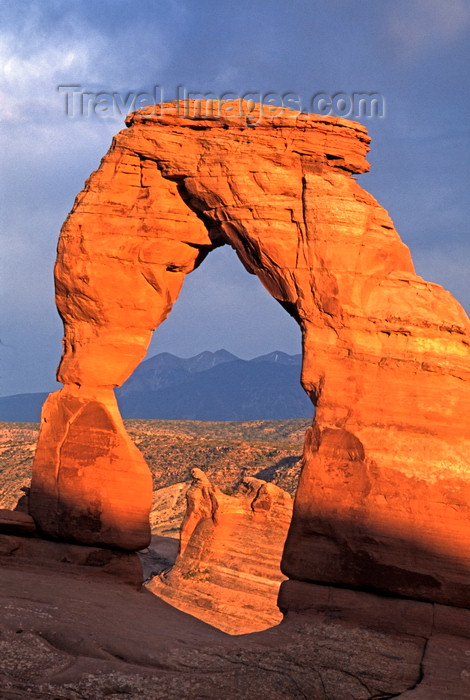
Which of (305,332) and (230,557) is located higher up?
(305,332)

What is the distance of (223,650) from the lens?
444 inches

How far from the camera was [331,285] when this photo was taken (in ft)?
46.6

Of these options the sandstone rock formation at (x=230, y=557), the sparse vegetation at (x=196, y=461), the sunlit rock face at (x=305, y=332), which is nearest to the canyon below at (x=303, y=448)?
the sunlit rock face at (x=305, y=332)

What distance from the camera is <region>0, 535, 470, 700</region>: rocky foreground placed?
948 cm

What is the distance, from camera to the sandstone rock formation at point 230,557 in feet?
78.8

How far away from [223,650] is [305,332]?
5.66 meters

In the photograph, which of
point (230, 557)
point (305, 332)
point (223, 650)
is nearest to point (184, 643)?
point (223, 650)

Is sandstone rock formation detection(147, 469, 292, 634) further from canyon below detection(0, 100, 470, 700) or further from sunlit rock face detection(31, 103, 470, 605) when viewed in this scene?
sunlit rock face detection(31, 103, 470, 605)

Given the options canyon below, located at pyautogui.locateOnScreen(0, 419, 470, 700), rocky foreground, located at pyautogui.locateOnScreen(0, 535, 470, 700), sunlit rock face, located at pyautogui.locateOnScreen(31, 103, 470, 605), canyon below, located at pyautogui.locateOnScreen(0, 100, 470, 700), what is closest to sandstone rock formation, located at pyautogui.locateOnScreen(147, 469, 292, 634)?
canyon below, located at pyautogui.locateOnScreen(0, 419, 470, 700)

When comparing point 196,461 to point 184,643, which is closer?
point 184,643

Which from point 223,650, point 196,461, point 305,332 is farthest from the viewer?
point 196,461

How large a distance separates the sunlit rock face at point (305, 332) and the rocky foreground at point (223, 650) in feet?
1.82

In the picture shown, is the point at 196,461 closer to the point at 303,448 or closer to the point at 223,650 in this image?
the point at 303,448

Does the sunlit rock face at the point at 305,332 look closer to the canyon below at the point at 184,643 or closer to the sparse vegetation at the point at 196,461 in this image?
the canyon below at the point at 184,643
